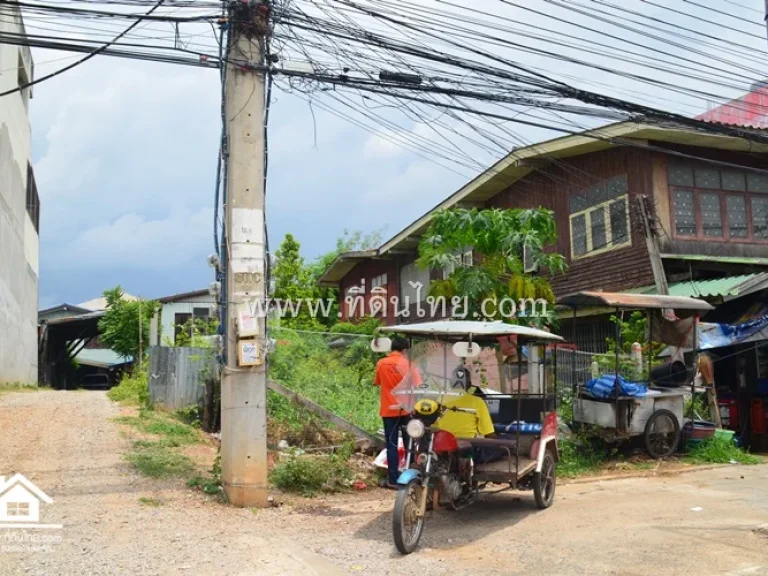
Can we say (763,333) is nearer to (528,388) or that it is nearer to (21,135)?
(528,388)

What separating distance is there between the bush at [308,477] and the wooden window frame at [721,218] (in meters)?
9.88

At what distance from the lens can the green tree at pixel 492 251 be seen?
12.4 metres

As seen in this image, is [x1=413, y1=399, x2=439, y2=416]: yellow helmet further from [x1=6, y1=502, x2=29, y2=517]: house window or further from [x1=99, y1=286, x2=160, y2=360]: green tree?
[x1=99, y1=286, x2=160, y2=360]: green tree

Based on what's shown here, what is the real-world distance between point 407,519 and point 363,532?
930 millimetres

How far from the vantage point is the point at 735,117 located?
2478 centimetres

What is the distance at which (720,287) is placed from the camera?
1402 cm

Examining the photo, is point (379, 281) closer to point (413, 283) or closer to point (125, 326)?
point (413, 283)

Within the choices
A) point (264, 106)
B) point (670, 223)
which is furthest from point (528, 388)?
point (670, 223)

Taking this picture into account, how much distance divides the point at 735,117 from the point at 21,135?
23496 mm

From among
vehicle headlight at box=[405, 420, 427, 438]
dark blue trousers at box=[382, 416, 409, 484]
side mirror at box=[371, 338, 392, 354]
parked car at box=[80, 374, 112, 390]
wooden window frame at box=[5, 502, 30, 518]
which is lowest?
wooden window frame at box=[5, 502, 30, 518]

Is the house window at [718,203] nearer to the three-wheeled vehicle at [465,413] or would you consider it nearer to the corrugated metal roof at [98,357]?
the three-wheeled vehicle at [465,413]

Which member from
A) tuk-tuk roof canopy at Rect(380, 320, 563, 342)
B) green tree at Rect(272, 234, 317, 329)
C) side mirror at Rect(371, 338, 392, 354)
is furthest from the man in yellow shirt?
green tree at Rect(272, 234, 317, 329)

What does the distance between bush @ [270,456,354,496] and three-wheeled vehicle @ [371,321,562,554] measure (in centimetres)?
161

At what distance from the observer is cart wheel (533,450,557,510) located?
28.0 ft
